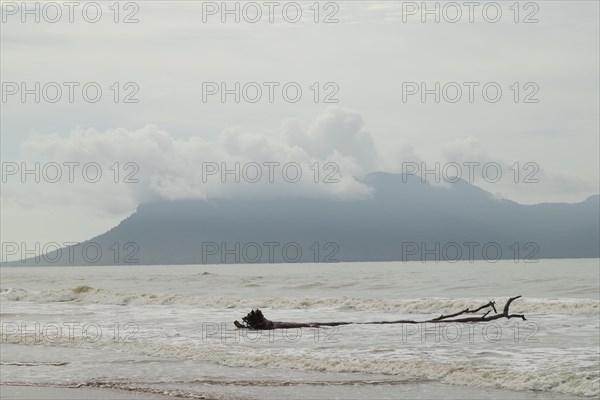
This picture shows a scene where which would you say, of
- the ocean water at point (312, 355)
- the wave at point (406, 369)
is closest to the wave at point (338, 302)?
the ocean water at point (312, 355)

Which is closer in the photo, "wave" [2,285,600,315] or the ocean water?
the ocean water

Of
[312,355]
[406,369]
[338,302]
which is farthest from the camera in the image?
[338,302]

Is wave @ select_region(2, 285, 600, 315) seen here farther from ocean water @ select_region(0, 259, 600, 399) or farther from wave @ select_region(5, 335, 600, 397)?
wave @ select_region(5, 335, 600, 397)

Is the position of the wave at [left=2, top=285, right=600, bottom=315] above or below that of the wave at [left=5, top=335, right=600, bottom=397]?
below

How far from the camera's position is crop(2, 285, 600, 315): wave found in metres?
31.0

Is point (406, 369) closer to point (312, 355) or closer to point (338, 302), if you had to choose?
point (312, 355)

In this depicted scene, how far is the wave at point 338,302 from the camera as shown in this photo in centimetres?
3105

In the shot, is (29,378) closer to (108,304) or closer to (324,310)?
(324,310)

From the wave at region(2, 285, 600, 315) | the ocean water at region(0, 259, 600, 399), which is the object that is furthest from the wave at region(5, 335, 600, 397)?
the wave at region(2, 285, 600, 315)

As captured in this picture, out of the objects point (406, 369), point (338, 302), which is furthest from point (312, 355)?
point (338, 302)

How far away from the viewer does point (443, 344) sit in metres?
19.7

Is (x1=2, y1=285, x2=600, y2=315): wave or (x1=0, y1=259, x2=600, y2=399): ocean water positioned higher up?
(x1=0, y1=259, x2=600, y2=399): ocean water

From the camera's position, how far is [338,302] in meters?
37.2

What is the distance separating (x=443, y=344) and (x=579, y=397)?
6377 mm
